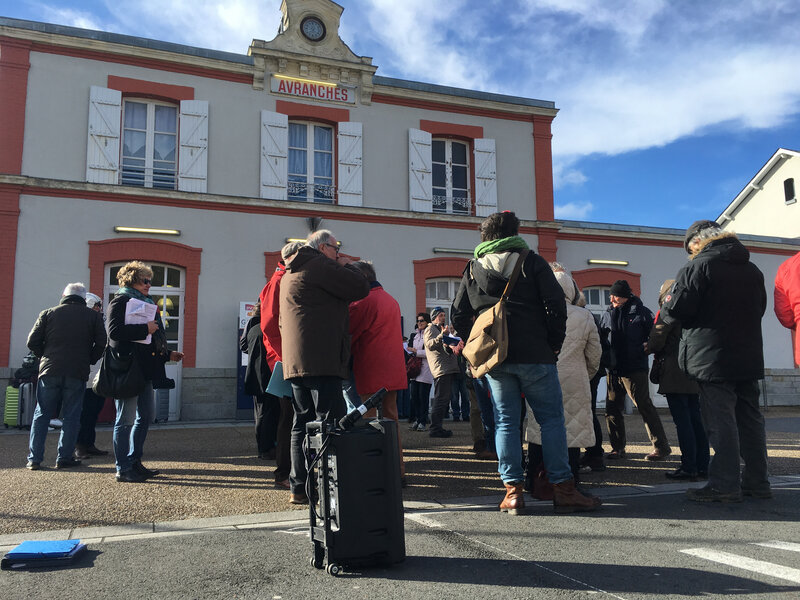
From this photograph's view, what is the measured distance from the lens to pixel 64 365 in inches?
250

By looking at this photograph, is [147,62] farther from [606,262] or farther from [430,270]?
[606,262]

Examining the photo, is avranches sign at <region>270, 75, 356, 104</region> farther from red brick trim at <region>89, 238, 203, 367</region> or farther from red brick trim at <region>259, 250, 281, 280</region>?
red brick trim at <region>89, 238, 203, 367</region>

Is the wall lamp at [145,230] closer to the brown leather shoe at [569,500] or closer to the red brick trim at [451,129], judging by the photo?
the red brick trim at [451,129]

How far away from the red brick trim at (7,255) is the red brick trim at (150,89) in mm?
2822

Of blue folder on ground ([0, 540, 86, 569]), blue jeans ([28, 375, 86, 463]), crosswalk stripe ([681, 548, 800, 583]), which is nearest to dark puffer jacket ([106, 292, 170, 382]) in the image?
blue jeans ([28, 375, 86, 463])

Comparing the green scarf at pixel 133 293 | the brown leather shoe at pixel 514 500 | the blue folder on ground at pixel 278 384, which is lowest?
the brown leather shoe at pixel 514 500

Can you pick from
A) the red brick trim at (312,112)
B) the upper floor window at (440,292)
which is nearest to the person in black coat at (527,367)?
the upper floor window at (440,292)

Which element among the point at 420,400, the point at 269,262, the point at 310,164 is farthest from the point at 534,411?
the point at 310,164

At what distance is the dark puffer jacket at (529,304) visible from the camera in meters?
4.18

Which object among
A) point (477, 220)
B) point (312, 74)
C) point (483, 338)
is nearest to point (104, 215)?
point (312, 74)

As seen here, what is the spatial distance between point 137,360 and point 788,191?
26296mm

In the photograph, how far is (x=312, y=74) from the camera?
1438 centimetres

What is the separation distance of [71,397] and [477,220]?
10388mm

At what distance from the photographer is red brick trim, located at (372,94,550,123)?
1491 centimetres
